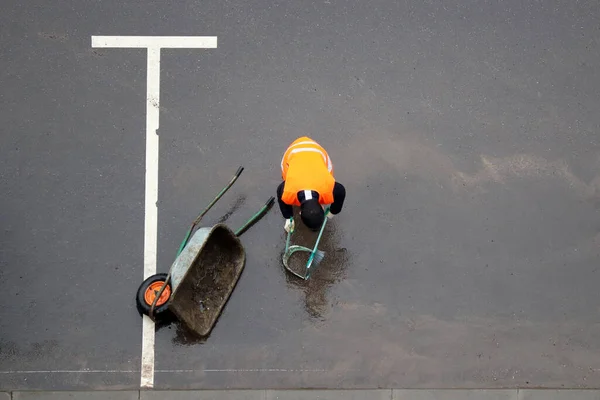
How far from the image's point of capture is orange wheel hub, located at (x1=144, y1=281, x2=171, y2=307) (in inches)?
265

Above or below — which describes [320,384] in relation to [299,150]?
below

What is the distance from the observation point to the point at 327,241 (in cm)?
728

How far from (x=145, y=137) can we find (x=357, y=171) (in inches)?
98.7

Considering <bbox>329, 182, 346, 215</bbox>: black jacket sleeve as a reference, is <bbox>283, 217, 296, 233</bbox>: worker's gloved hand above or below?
below

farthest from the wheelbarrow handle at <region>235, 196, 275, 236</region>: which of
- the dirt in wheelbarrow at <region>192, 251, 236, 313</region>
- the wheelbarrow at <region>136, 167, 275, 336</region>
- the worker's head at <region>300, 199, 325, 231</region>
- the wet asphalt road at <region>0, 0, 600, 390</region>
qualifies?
the worker's head at <region>300, 199, 325, 231</region>

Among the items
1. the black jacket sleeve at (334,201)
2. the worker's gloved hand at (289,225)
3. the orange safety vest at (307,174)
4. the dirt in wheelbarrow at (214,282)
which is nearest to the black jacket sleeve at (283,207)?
the black jacket sleeve at (334,201)

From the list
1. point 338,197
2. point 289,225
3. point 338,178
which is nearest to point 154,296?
point 289,225

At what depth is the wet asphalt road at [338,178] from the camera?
6977 millimetres

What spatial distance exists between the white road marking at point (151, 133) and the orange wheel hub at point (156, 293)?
0.25m

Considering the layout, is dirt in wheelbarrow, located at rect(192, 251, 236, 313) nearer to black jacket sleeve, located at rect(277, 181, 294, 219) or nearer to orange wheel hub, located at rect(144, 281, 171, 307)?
orange wheel hub, located at rect(144, 281, 171, 307)

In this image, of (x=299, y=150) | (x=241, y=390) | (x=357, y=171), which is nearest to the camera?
(x=299, y=150)

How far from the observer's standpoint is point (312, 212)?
5.93 m

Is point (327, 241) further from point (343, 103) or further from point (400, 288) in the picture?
point (343, 103)

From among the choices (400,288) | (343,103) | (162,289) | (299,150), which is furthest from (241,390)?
(343,103)
